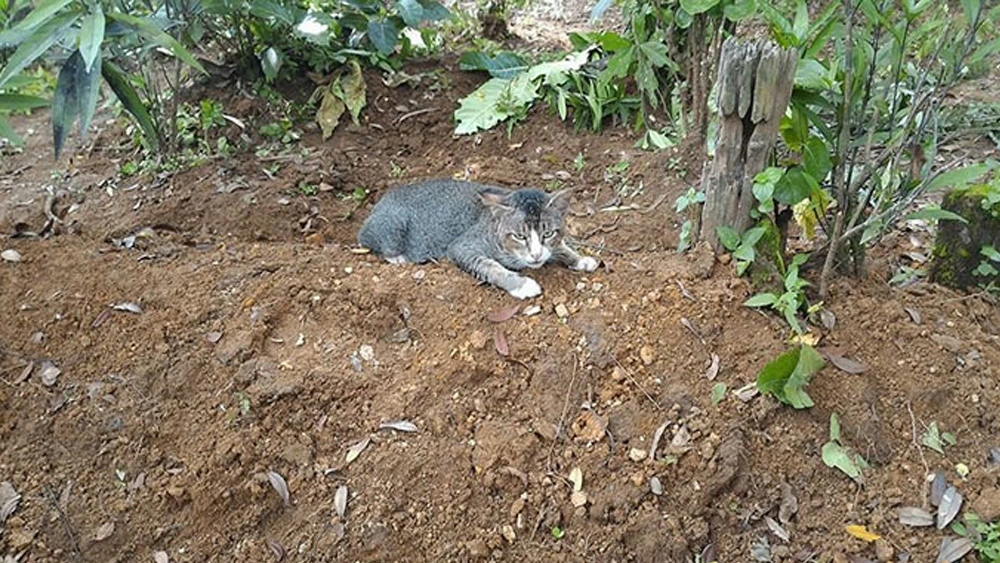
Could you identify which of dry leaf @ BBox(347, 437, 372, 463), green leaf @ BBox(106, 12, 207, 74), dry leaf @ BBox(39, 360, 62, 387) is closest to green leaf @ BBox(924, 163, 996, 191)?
dry leaf @ BBox(347, 437, 372, 463)

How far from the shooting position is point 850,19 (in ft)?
8.84

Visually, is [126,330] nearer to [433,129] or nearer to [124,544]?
[124,544]

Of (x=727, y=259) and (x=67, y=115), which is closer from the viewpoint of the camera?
(x=67, y=115)

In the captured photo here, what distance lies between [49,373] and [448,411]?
5.49 feet

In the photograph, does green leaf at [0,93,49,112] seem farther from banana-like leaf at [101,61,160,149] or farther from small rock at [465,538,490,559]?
small rock at [465,538,490,559]

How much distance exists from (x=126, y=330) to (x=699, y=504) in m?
2.46

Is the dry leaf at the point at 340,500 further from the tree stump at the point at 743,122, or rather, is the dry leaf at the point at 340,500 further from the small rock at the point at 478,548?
the tree stump at the point at 743,122

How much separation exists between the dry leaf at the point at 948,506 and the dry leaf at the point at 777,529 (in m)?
0.52

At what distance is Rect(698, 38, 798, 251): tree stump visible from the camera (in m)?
2.82

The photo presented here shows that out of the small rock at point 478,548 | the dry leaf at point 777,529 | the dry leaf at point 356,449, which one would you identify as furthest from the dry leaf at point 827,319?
the dry leaf at point 356,449

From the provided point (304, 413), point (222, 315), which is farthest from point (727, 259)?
point (222, 315)

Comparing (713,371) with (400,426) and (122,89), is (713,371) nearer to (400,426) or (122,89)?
(400,426)

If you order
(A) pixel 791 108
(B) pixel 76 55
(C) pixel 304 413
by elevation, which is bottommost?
(C) pixel 304 413

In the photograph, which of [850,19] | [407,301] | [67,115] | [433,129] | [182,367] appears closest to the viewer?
[850,19]
